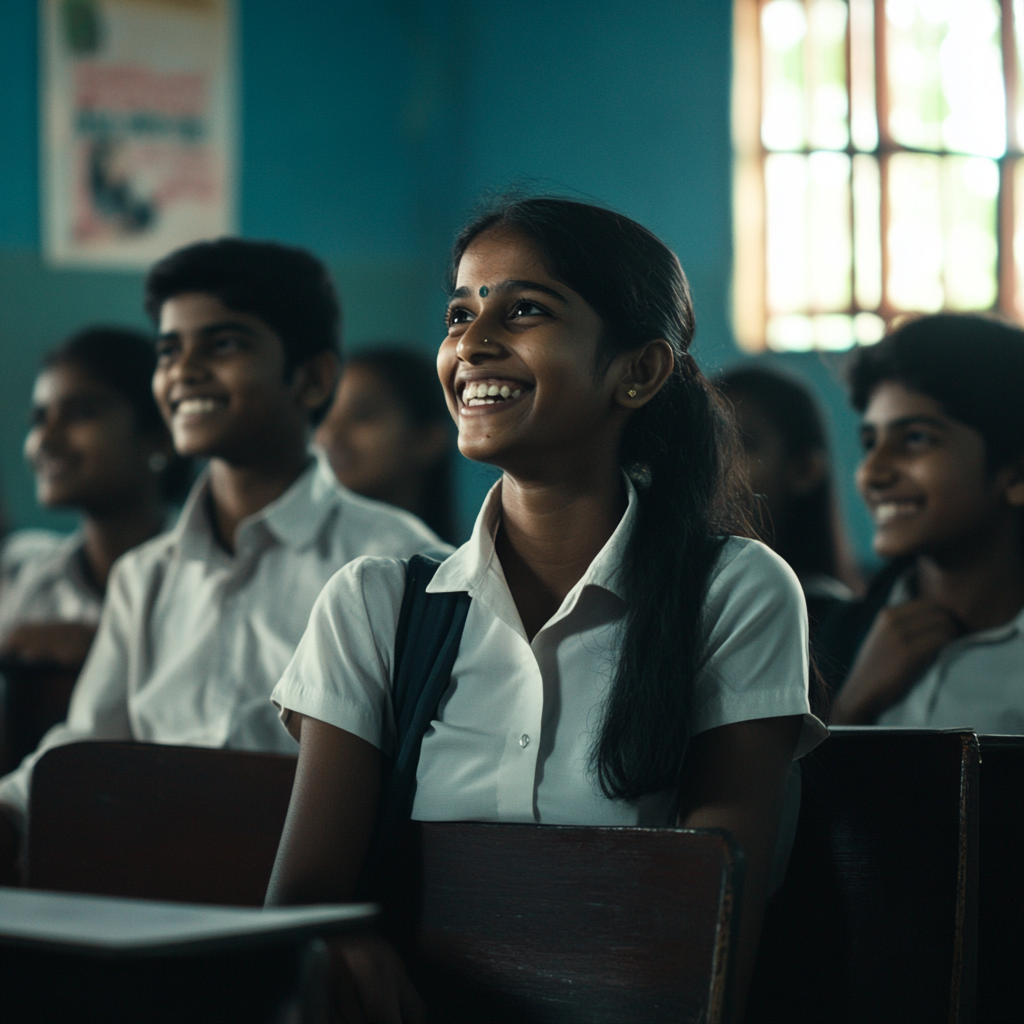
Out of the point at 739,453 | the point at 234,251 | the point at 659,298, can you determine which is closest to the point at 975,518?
the point at 739,453

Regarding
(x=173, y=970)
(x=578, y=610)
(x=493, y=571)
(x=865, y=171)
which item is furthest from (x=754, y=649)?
(x=865, y=171)

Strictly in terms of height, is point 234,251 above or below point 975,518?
above

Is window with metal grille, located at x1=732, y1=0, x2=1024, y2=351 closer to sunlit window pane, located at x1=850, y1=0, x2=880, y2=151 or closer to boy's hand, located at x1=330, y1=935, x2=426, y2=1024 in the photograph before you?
sunlit window pane, located at x1=850, y1=0, x2=880, y2=151

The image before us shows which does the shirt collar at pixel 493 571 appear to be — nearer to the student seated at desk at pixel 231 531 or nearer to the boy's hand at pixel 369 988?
the boy's hand at pixel 369 988

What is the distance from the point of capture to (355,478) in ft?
11.7

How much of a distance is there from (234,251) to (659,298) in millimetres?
993

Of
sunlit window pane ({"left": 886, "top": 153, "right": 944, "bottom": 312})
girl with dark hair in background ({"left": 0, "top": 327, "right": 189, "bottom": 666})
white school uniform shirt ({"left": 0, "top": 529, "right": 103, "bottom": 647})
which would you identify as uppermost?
sunlit window pane ({"left": 886, "top": 153, "right": 944, "bottom": 312})

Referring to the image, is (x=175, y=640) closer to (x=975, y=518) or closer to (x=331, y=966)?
(x=331, y=966)

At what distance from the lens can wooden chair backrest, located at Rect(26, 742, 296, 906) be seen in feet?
5.03

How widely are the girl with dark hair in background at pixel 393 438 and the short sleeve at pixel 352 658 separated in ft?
6.87

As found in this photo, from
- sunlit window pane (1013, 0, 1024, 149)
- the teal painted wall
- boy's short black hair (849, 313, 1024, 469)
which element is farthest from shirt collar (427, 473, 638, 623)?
sunlit window pane (1013, 0, 1024, 149)

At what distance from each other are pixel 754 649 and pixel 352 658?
413 mm

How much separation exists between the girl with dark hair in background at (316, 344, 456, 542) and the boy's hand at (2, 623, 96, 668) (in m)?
1.13

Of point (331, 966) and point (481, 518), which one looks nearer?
point (331, 966)
